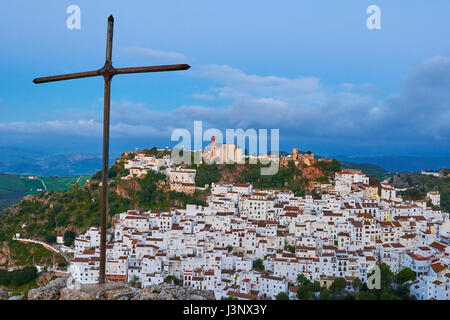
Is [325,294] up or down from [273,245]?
down

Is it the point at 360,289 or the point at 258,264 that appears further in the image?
the point at 258,264

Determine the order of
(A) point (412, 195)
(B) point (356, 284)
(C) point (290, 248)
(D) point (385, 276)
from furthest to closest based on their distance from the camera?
(A) point (412, 195)
(C) point (290, 248)
(D) point (385, 276)
(B) point (356, 284)

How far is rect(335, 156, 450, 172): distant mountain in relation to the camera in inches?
1315

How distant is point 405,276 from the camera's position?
12.3m

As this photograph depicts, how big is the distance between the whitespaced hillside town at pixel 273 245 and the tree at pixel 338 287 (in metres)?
0.51

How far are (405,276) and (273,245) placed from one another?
4.54 meters

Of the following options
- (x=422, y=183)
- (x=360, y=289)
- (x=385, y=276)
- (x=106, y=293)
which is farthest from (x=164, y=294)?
(x=422, y=183)

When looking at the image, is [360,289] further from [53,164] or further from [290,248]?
[53,164]

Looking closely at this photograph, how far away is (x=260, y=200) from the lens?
720 inches

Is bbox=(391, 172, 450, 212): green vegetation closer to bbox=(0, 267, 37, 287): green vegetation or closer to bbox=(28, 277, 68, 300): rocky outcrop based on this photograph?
bbox=(0, 267, 37, 287): green vegetation

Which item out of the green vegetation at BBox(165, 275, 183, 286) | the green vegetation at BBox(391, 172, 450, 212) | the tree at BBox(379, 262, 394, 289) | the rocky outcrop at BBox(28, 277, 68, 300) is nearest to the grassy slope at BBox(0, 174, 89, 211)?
the green vegetation at BBox(165, 275, 183, 286)

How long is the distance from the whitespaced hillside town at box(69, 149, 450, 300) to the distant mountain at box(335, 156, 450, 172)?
15273 mm
